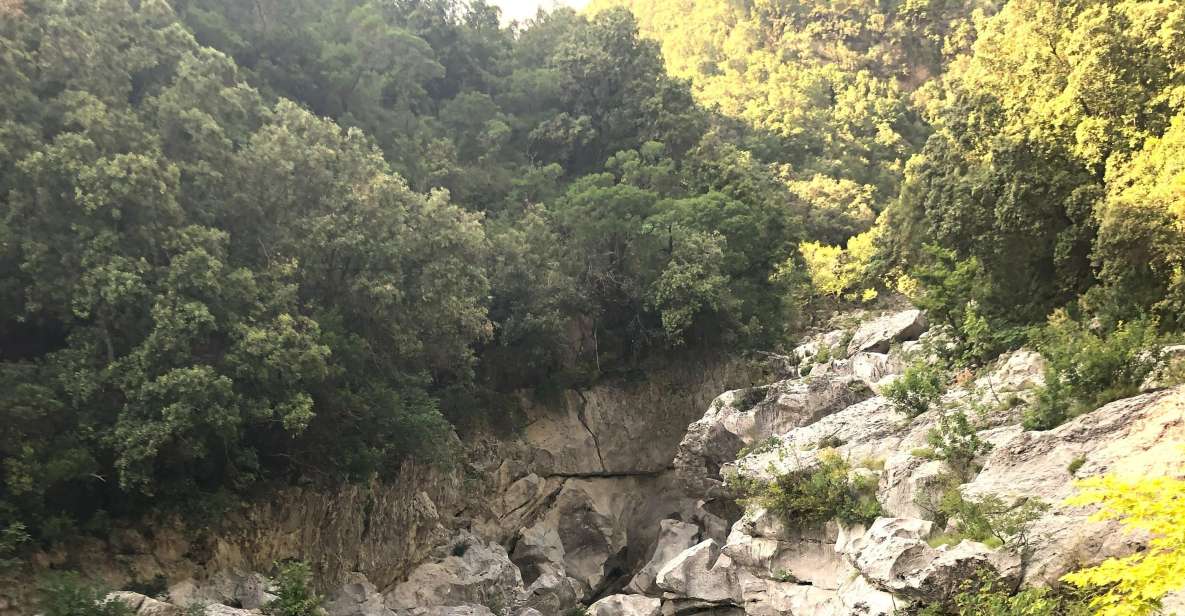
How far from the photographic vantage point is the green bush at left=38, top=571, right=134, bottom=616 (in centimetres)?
1261

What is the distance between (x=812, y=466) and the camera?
1562 cm

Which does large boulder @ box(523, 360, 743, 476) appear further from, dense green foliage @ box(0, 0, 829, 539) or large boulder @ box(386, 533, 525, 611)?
large boulder @ box(386, 533, 525, 611)

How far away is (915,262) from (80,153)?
65.4 feet

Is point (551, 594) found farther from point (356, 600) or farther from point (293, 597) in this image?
point (293, 597)

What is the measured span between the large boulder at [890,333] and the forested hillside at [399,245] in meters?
1.16

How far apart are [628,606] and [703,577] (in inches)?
106

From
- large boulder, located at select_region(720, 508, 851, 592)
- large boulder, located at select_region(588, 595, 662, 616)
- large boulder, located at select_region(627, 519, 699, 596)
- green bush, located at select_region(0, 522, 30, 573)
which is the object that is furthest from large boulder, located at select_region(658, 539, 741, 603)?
green bush, located at select_region(0, 522, 30, 573)

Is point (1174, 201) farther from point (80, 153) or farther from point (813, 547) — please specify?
point (80, 153)

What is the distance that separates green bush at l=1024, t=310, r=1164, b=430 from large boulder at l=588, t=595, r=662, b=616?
9.42m

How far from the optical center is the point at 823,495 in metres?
14.9

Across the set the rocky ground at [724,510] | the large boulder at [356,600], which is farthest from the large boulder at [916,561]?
the large boulder at [356,600]

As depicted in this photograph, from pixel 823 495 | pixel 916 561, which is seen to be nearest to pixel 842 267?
pixel 823 495

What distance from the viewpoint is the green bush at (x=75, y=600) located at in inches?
496

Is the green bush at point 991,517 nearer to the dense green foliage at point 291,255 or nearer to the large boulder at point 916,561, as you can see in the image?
the large boulder at point 916,561
